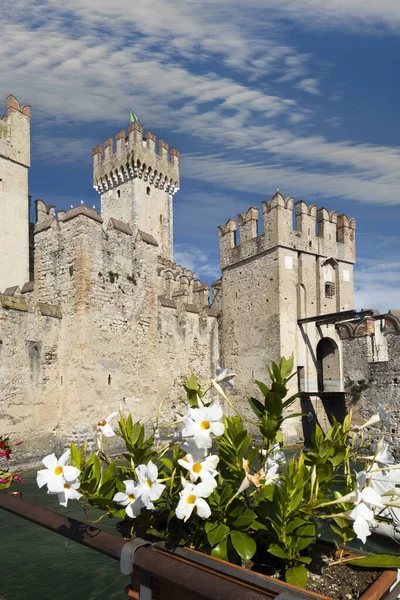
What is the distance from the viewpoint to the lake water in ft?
26.3

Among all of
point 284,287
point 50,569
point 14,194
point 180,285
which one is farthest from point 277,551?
point 180,285

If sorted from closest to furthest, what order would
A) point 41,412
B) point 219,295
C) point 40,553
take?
point 40,553
point 41,412
point 219,295

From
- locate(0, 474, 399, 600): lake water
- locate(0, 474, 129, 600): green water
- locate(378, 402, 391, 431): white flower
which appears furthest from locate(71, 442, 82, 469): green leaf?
locate(0, 474, 399, 600): lake water

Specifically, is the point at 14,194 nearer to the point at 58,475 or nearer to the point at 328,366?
the point at 328,366

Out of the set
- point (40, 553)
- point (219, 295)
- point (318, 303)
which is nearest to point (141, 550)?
point (40, 553)

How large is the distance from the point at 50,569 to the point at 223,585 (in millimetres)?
8919

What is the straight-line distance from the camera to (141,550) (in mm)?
1964

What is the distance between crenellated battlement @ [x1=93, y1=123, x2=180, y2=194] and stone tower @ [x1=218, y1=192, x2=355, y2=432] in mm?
17030

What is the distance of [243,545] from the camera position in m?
2.20

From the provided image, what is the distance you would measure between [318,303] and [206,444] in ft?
79.0

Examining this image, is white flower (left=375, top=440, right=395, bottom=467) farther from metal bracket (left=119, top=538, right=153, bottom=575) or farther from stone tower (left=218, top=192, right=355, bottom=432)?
stone tower (left=218, top=192, right=355, bottom=432)

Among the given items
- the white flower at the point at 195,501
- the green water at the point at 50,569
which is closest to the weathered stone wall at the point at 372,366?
the green water at the point at 50,569

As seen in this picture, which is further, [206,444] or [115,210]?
[115,210]

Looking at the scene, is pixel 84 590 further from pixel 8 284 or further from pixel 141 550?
pixel 8 284
